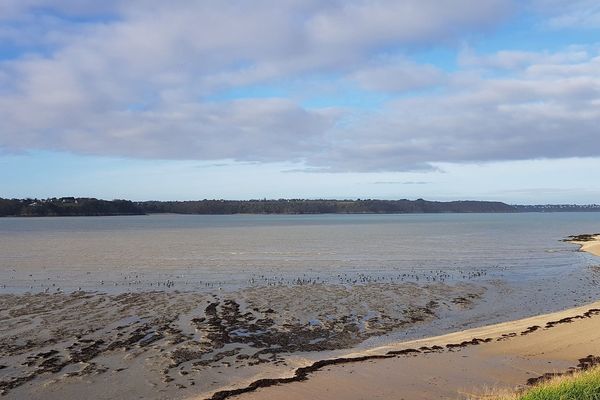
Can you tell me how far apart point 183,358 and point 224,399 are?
358cm

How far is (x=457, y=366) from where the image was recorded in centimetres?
1354

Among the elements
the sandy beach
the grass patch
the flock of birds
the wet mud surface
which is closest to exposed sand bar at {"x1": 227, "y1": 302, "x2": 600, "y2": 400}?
the sandy beach

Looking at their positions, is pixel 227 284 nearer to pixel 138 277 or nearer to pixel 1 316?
pixel 138 277

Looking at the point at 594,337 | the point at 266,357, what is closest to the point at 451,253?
the point at 594,337

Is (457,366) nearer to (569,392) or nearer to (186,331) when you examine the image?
(569,392)

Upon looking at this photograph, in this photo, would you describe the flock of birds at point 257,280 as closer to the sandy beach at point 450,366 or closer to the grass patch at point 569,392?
the sandy beach at point 450,366

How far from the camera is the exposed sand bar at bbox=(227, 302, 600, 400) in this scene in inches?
464

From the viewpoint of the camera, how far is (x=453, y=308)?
22656 mm

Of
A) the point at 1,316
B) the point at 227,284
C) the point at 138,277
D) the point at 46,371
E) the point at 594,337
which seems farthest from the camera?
the point at 138,277

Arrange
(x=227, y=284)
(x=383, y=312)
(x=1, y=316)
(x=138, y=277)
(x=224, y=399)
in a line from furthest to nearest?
1. (x=138, y=277)
2. (x=227, y=284)
3. (x=383, y=312)
4. (x=1, y=316)
5. (x=224, y=399)

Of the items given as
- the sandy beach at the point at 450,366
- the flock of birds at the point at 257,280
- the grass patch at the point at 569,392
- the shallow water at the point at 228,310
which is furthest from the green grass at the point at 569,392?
the flock of birds at the point at 257,280

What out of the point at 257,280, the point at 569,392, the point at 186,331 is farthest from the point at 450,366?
the point at 257,280

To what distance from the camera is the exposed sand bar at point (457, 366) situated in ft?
38.6

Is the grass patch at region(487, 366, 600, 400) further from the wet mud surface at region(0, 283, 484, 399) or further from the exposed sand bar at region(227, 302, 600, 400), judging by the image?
the wet mud surface at region(0, 283, 484, 399)
